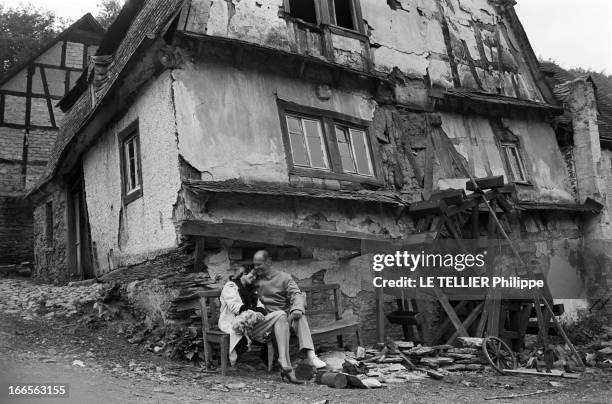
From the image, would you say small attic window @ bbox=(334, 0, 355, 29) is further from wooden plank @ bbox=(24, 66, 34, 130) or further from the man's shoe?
wooden plank @ bbox=(24, 66, 34, 130)

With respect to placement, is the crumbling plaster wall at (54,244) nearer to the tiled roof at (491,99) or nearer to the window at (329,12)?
the window at (329,12)

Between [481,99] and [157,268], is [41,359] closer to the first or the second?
[157,268]

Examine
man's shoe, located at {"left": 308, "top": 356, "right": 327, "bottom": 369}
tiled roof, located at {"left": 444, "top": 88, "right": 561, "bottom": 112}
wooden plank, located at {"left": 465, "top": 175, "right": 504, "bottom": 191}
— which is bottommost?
man's shoe, located at {"left": 308, "top": 356, "right": 327, "bottom": 369}

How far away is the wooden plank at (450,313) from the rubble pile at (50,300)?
208 inches

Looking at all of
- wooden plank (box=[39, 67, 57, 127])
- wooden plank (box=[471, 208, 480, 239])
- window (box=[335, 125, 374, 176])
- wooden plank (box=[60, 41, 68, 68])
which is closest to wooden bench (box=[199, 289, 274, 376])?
window (box=[335, 125, 374, 176])

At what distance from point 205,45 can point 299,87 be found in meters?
1.80

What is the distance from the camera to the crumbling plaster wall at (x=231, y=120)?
8.91 metres

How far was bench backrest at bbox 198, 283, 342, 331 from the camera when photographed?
780cm

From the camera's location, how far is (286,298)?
7.86 m

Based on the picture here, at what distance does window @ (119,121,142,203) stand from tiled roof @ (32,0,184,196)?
26.7 inches

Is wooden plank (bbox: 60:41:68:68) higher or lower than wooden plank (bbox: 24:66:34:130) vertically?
higher

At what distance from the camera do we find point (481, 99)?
12.4 meters

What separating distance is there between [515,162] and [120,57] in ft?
26.7

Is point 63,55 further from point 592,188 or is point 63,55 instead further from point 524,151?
point 592,188
